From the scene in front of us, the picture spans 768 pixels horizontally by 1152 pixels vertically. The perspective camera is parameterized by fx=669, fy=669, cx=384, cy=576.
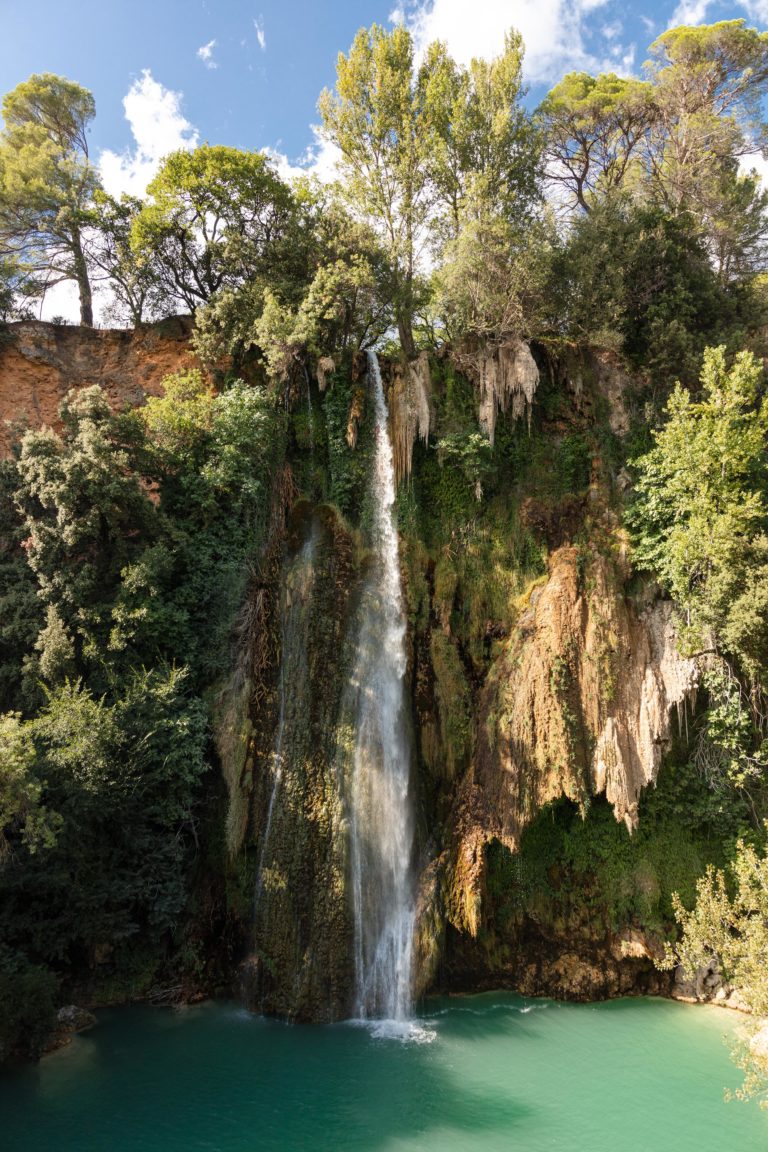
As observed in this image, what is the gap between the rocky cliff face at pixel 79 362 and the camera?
1973 centimetres

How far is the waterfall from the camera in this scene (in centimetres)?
1372

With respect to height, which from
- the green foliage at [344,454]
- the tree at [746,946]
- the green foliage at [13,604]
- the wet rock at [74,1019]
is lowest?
the wet rock at [74,1019]

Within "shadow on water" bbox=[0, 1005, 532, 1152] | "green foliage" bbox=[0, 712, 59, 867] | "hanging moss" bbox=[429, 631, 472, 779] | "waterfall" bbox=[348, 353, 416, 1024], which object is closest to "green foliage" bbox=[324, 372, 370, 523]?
"waterfall" bbox=[348, 353, 416, 1024]

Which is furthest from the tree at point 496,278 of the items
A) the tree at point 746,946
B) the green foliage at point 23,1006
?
the green foliage at point 23,1006

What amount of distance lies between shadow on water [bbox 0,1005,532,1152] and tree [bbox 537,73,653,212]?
83.0 ft

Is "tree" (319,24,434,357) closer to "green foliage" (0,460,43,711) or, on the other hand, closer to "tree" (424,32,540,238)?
"tree" (424,32,540,238)

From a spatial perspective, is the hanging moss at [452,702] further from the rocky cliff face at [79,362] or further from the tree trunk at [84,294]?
the tree trunk at [84,294]

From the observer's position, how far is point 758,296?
1877cm

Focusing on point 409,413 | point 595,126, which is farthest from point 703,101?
point 409,413

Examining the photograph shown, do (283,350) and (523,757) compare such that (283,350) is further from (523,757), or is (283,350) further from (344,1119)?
(344,1119)

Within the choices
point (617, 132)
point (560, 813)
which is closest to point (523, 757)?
point (560, 813)

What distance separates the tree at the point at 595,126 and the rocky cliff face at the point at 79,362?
1524cm

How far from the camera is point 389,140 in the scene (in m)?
19.4

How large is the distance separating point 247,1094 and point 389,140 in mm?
22927
